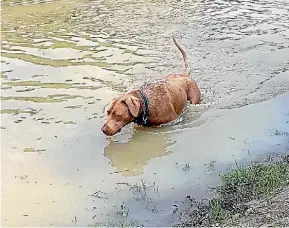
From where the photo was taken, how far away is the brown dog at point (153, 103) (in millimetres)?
6688

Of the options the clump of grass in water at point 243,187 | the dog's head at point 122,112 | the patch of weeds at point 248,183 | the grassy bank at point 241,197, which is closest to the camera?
the grassy bank at point 241,197

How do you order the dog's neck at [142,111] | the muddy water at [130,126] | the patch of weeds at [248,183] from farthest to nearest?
the dog's neck at [142,111] < the muddy water at [130,126] < the patch of weeds at [248,183]

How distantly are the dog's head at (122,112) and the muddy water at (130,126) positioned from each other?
206 mm

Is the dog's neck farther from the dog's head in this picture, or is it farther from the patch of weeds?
the patch of weeds

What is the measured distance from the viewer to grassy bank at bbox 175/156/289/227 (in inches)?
167

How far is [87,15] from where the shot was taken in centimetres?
1334

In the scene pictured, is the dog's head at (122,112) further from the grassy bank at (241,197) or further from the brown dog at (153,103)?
the grassy bank at (241,197)

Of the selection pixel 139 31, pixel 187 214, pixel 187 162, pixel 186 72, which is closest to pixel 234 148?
pixel 187 162

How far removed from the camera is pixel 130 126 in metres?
7.18

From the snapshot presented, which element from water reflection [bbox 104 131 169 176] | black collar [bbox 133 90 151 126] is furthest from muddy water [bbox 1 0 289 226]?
black collar [bbox 133 90 151 126]

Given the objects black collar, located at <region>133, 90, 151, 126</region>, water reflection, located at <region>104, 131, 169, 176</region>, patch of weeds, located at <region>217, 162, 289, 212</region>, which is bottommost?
water reflection, located at <region>104, 131, 169, 176</region>

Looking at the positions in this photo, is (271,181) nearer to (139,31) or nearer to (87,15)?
(139,31)

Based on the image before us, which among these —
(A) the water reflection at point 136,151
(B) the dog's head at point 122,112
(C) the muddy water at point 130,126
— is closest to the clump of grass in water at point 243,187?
(C) the muddy water at point 130,126

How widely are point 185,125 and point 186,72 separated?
1.21 m
